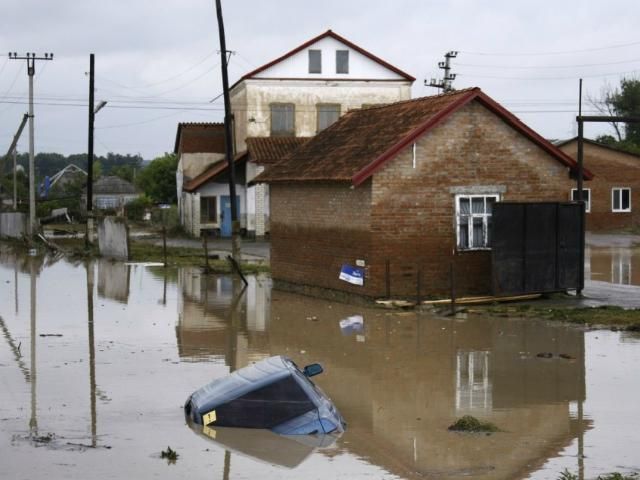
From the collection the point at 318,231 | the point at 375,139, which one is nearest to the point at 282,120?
the point at 318,231

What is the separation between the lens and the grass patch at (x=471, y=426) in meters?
12.3

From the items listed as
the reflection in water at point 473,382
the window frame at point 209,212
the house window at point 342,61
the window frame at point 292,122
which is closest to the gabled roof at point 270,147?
the window frame at point 292,122

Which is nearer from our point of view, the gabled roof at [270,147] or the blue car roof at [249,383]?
the blue car roof at [249,383]

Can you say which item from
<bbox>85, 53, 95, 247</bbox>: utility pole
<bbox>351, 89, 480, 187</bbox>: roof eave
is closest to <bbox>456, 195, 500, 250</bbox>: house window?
<bbox>351, 89, 480, 187</bbox>: roof eave

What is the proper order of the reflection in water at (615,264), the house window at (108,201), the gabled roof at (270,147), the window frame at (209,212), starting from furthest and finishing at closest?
the house window at (108,201), the window frame at (209,212), the gabled roof at (270,147), the reflection in water at (615,264)

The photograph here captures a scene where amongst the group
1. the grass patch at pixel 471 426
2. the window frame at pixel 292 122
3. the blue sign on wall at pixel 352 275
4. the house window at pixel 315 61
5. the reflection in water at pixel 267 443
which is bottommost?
the reflection in water at pixel 267 443

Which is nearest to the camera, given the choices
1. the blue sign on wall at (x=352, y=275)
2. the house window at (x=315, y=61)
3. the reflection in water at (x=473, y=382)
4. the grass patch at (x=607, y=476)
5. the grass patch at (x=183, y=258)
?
the grass patch at (x=607, y=476)

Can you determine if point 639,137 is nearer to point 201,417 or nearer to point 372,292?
point 372,292

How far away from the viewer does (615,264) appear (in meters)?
35.4

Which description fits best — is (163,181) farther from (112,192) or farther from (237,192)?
(237,192)

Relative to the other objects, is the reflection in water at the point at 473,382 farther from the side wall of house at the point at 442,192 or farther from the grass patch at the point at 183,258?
the grass patch at the point at 183,258

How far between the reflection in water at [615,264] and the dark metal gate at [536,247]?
4.91 metres

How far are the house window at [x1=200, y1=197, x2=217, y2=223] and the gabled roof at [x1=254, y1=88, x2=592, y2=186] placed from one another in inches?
930

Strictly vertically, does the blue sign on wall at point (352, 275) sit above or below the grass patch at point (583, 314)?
above
